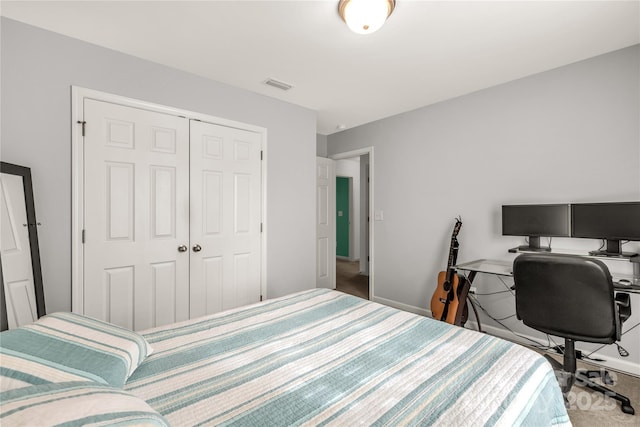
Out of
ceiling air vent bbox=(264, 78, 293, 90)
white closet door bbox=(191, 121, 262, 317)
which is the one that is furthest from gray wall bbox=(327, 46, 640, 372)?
white closet door bbox=(191, 121, 262, 317)

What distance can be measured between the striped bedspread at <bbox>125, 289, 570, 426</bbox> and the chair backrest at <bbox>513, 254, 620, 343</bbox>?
73cm

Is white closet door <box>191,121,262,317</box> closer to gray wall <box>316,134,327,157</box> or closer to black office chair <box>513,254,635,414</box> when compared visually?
gray wall <box>316,134,327,157</box>

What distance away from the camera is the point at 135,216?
7.55 ft

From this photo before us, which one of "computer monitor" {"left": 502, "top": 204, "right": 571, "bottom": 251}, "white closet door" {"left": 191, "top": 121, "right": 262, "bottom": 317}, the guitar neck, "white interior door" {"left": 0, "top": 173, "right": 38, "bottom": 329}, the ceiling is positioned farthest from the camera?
the guitar neck

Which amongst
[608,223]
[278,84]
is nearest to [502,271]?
[608,223]

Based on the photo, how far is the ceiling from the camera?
5.80ft

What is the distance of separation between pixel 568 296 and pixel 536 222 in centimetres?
95

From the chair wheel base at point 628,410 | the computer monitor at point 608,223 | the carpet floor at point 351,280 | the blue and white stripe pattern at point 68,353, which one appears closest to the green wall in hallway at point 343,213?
the carpet floor at point 351,280

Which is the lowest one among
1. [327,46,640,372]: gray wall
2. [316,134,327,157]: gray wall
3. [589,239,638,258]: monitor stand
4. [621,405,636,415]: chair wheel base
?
[621,405,636,415]: chair wheel base

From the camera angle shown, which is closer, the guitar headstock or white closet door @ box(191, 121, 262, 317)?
white closet door @ box(191, 121, 262, 317)

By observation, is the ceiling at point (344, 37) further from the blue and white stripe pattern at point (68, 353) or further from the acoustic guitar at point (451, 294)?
the blue and white stripe pattern at point (68, 353)

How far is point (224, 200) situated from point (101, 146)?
1033 millimetres

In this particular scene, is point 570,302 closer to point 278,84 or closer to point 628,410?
point 628,410

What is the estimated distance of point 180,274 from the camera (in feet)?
8.31
